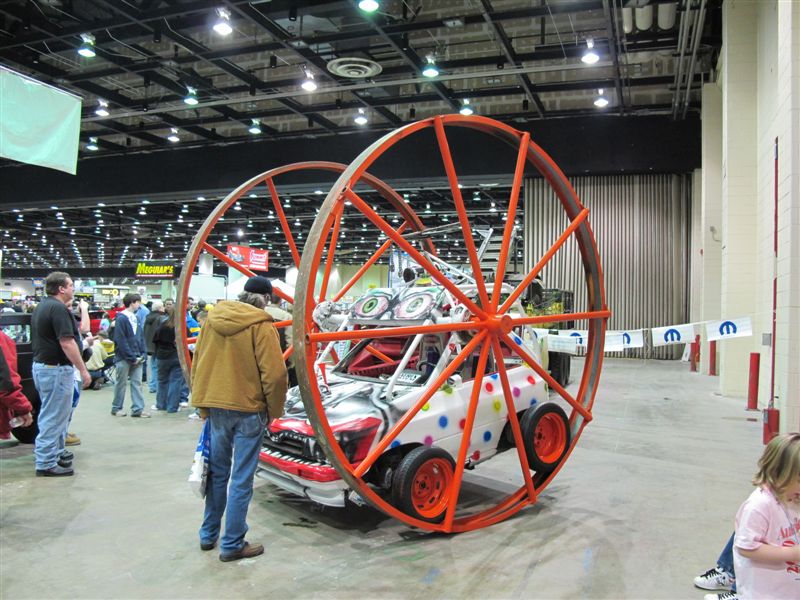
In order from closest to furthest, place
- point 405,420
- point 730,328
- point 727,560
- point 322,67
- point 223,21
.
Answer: point 727,560 → point 405,420 → point 730,328 → point 223,21 → point 322,67

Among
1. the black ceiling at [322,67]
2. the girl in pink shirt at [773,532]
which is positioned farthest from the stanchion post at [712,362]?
the girl in pink shirt at [773,532]

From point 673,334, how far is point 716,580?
490 cm

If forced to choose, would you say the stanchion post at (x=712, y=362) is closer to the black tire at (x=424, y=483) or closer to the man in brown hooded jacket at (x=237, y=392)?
the black tire at (x=424, y=483)

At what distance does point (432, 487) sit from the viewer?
14.7 ft

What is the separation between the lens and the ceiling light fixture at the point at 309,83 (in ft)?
45.0

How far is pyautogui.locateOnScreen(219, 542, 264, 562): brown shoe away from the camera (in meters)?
3.88

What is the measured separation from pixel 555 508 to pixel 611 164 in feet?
47.0

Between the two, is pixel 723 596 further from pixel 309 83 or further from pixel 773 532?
pixel 309 83

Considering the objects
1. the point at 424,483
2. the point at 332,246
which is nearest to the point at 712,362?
the point at 332,246

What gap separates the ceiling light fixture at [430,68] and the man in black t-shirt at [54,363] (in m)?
9.71

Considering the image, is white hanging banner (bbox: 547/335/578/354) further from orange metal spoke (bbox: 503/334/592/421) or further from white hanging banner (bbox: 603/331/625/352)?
orange metal spoke (bbox: 503/334/592/421)

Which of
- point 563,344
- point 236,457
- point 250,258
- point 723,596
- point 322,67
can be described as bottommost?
point 723,596

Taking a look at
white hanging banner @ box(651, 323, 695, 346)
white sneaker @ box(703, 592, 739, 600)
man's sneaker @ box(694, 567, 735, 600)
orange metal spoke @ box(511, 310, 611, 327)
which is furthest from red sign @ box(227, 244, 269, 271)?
white sneaker @ box(703, 592, 739, 600)

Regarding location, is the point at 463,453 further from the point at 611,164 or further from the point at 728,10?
the point at 611,164
